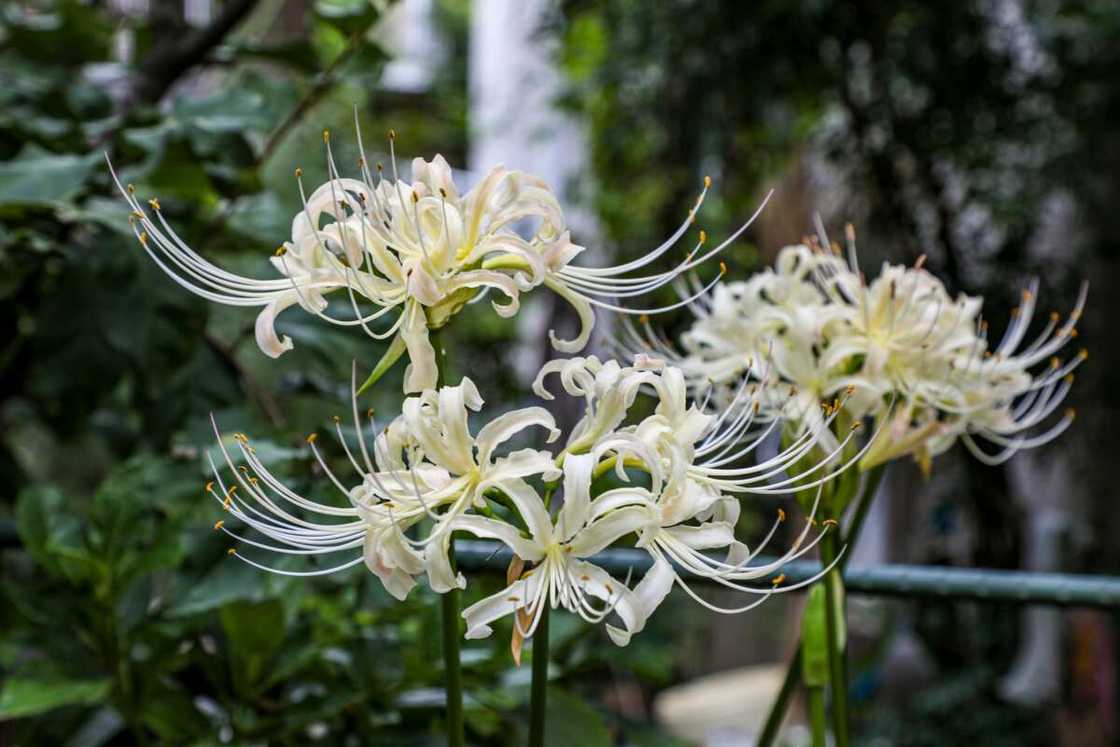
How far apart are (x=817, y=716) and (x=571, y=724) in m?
0.23

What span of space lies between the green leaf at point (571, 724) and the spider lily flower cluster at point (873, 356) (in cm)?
23

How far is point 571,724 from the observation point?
2.63ft

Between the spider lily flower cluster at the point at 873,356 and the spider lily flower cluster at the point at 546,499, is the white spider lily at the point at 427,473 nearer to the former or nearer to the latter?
the spider lily flower cluster at the point at 546,499

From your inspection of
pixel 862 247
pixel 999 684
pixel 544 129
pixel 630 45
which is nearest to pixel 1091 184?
pixel 862 247

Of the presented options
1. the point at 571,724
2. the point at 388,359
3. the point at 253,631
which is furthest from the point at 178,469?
the point at 388,359

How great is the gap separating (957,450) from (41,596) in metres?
2.66

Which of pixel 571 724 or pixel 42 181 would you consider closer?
pixel 571 724

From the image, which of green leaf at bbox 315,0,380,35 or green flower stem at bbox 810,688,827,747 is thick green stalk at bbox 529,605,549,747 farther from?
green leaf at bbox 315,0,380,35

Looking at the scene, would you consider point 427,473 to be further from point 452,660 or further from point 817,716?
point 817,716

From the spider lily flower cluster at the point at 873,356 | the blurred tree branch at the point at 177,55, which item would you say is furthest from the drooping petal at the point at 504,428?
the blurred tree branch at the point at 177,55

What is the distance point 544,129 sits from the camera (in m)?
Result: 4.54

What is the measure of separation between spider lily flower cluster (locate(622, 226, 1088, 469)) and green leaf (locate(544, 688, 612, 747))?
0.23m

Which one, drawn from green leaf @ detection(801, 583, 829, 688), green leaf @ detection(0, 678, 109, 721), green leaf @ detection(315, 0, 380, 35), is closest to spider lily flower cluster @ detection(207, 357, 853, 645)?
green leaf @ detection(801, 583, 829, 688)

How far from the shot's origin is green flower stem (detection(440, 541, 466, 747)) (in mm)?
491
